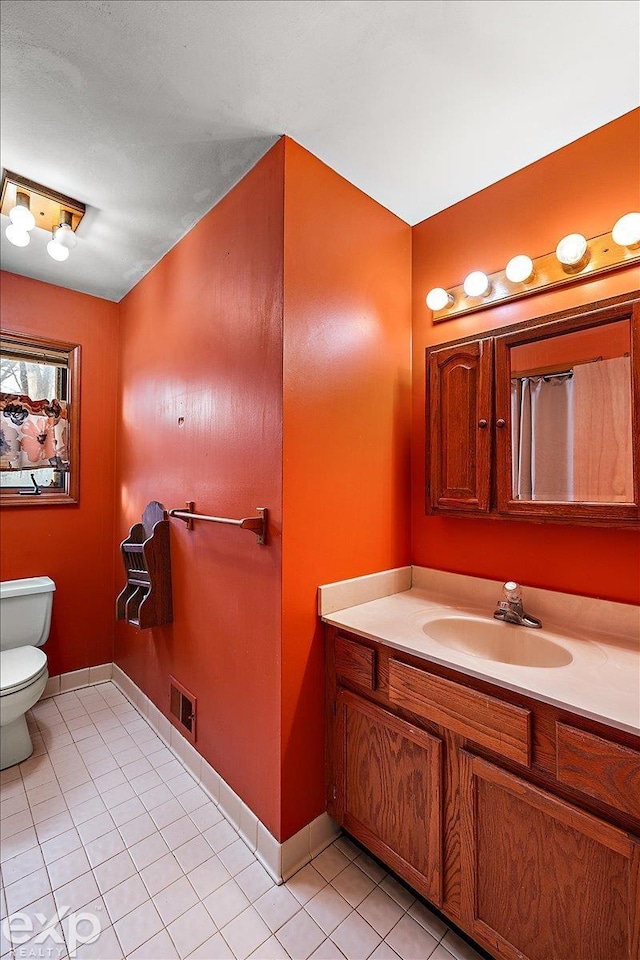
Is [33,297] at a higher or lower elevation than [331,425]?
higher

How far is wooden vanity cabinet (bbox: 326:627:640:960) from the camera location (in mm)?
850

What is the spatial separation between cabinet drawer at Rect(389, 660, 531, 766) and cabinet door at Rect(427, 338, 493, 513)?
625 mm

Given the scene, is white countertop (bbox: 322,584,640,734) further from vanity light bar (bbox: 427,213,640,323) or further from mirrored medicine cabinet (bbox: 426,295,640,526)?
vanity light bar (bbox: 427,213,640,323)

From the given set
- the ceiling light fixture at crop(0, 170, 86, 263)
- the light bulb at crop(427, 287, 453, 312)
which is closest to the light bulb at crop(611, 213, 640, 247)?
the light bulb at crop(427, 287, 453, 312)

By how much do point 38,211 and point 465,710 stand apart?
2369 mm

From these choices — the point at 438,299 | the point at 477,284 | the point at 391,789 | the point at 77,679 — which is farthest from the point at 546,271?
the point at 77,679

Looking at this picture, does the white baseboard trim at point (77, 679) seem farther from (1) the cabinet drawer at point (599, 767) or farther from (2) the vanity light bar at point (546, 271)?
(2) the vanity light bar at point (546, 271)

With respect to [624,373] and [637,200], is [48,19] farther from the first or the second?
[624,373]

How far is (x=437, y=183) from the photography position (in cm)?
158

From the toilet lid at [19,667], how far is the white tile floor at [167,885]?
0.39 metres

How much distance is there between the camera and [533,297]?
147cm

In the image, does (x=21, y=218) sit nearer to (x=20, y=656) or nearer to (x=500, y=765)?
(x=20, y=656)

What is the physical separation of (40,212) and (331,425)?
59.7 inches

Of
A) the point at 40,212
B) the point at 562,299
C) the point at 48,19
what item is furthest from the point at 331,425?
the point at 40,212
